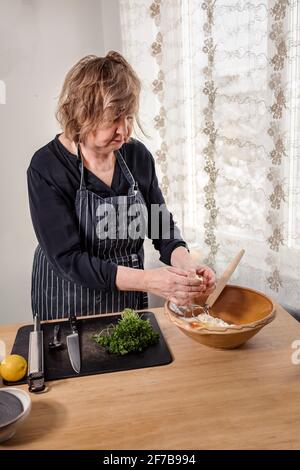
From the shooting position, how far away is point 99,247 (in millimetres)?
1544

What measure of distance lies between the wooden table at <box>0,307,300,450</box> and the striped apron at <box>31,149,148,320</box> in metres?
0.40

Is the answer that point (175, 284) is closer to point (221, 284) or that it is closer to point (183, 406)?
point (221, 284)

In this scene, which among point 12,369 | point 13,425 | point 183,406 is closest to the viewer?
point 13,425

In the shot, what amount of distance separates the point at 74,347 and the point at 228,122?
92cm

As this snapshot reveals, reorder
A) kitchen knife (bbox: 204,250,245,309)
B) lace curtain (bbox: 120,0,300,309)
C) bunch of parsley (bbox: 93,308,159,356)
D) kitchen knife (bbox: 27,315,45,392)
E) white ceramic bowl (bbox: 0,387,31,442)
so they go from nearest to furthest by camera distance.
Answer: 1. white ceramic bowl (bbox: 0,387,31,442)
2. kitchen knife (bbox: 27,315,45,392)
3. bunch of parsley (bbox: 93,308,159,356)
4. kitchen knife (bbox: 204,250,245,309)
5. lace curtain (bbox: 120,0,300,309)

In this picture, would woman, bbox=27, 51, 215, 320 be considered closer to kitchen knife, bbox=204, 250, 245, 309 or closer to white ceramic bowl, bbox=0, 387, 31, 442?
kitchen knife, bbox=204, 250, 245, 309

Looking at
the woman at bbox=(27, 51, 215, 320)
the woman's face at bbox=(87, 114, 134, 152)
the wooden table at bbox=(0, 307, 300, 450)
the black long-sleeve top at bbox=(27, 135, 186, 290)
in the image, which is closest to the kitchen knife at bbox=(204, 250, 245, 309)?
the woman at bbox=(27, 51, 215, 320)

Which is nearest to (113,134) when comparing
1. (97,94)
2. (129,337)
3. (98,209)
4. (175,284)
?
(97,94)

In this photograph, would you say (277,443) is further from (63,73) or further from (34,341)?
(63,73)

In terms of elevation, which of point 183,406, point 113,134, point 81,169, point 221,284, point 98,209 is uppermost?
point 113,134

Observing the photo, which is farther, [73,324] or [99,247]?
[99,247]

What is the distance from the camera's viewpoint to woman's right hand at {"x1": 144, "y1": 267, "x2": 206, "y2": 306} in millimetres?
1283

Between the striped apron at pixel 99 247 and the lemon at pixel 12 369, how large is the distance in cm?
43

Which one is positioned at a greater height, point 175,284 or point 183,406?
point 175,284
